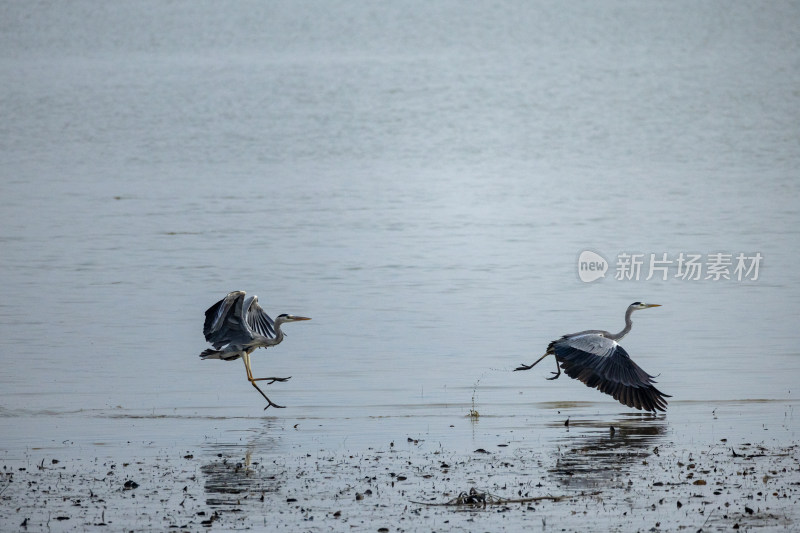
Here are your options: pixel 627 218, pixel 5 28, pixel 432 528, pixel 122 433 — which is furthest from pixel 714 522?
pixel 5 28

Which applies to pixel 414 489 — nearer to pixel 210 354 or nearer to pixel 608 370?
pixel 608 370

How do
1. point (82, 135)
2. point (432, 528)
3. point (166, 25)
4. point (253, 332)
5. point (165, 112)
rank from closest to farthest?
point (432, 528)
point (253, 332)
point (82, 135)
point (165, 112)
point (166, 25)

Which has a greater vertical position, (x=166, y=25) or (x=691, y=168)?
(x=166, y=25)

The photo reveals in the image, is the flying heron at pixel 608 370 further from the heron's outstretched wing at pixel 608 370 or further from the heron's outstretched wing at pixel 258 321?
the heron's outstretched wing at pixel 258 321

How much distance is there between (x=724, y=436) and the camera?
10219 mm

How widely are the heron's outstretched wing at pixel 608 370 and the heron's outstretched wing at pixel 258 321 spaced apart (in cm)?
280

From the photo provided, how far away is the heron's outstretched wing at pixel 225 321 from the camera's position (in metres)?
11.6

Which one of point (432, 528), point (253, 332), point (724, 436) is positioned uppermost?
point (253, 332)

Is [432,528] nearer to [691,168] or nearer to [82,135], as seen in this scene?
[691,168]

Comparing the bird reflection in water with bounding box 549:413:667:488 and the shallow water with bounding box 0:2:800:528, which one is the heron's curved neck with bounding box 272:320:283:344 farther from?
the bird reflection in water with bounding box 549:413:667:488

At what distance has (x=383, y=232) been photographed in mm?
24500

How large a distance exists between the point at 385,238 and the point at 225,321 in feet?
39.0

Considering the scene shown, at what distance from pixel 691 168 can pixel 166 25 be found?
4840 cm

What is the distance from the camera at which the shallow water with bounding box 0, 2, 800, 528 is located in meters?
11.6
